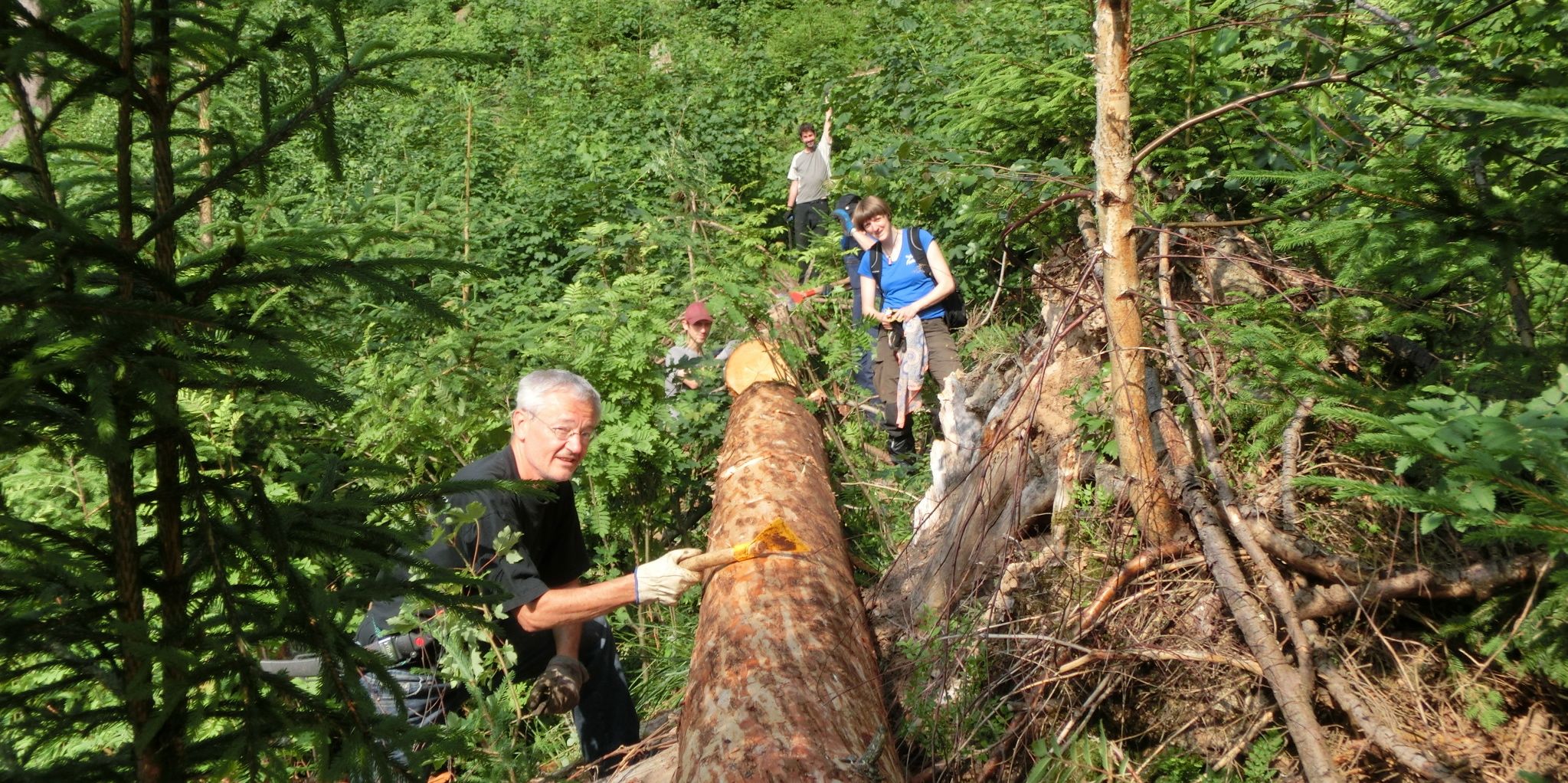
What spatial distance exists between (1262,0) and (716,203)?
4.94 meters

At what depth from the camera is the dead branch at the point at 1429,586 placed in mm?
2613

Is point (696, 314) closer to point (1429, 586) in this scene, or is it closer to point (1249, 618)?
point (1249, 618)

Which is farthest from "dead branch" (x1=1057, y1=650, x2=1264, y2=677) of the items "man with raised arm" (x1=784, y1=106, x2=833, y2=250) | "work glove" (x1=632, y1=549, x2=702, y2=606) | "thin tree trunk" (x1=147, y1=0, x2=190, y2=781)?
"man with raised arm" (x1=784, y1=106, x2=833, y2=250)

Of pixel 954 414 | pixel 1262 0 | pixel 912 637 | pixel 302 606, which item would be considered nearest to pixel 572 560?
pixel 912 637

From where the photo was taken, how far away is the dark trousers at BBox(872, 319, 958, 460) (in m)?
6.34

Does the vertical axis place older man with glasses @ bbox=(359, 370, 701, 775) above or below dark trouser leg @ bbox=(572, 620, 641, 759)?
above

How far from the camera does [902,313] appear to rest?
20.7 ft

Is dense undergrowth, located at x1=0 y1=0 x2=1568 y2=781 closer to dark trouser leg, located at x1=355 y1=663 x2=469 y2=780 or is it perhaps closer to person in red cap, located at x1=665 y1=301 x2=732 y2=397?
person in red cap, located at x1=665 y1=301 x2=732 y2=397

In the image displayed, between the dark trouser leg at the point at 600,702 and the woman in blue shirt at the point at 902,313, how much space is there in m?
2.73

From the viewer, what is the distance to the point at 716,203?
8586 mm

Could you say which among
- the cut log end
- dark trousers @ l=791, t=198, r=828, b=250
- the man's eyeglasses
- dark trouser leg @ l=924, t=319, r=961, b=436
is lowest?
dark trouser leg @ l=924, t=319, r=961, b=436

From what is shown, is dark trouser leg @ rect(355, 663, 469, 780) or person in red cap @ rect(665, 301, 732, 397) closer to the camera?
dark trouser leg @ rect(355, 663, 469, 780)

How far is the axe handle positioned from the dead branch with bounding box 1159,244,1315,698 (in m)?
1.71

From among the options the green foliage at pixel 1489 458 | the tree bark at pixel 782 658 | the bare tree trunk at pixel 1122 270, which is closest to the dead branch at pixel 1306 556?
the bare tree trunk at pixel 1122 270
